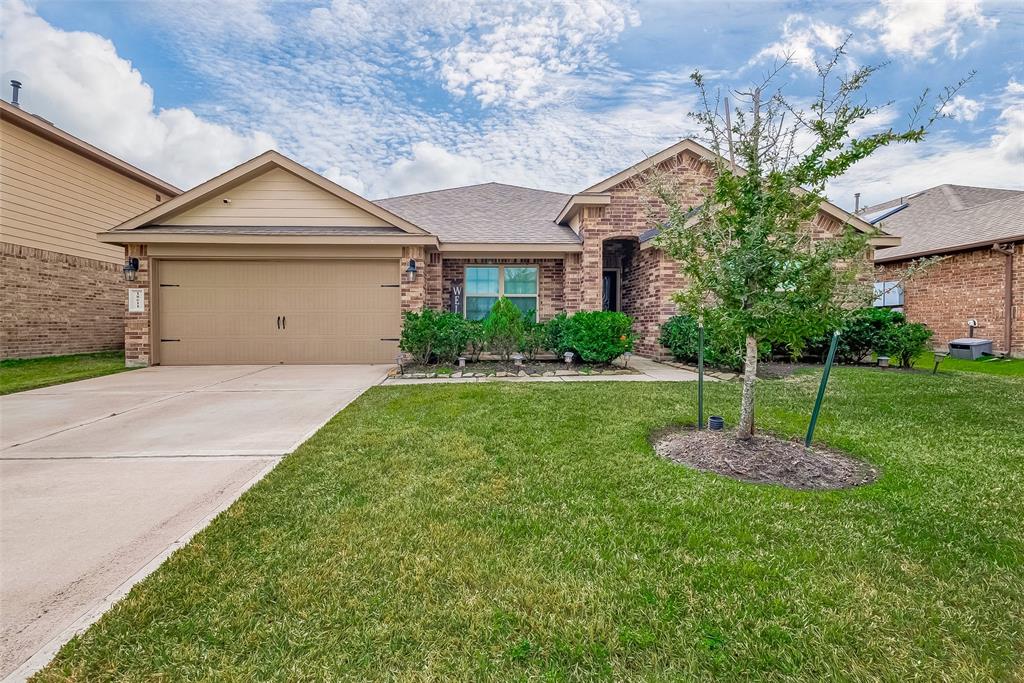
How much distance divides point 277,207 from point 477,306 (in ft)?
Result: 16.9

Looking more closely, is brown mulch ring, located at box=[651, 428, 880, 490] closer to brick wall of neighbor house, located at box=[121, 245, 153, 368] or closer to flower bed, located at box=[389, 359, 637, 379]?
Result: flower bed, located at box=[389, 359, 637, 379]

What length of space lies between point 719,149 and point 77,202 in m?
15.3

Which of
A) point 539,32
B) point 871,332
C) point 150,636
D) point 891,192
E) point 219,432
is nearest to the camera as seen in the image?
point 150,636

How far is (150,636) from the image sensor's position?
179cm

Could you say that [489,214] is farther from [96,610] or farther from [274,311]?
[96,610]

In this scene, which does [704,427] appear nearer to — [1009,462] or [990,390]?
[1009,462]

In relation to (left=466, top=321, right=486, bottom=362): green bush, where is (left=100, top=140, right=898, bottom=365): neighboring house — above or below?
above

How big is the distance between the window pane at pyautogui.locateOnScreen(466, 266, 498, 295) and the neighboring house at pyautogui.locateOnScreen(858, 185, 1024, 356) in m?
9.18

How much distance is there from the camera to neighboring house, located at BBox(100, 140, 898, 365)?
386 inches

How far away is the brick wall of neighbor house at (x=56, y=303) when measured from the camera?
10.0m

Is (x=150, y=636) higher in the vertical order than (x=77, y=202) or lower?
lower

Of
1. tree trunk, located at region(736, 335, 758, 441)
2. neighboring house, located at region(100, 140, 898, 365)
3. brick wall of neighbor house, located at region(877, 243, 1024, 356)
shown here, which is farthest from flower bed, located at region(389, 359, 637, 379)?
brick wall of neighbor house, located at region(877, 243, 1024, 356)

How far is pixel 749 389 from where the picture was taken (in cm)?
405

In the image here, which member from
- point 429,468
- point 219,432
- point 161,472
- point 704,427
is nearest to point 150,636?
point 429,468
